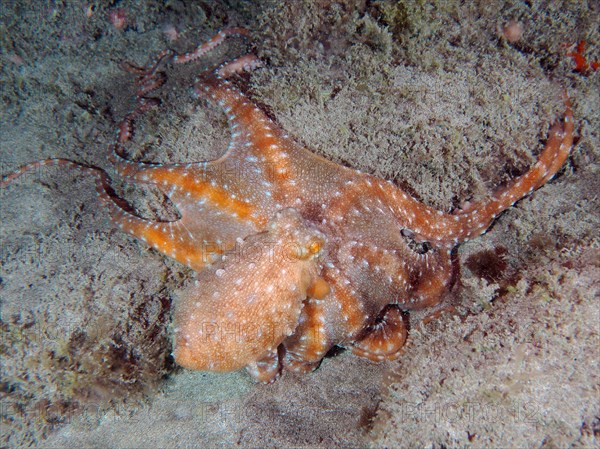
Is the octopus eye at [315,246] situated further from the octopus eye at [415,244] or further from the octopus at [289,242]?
the octopus eye at [415,244]

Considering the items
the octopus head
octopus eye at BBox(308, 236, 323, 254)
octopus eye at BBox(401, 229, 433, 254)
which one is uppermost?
octopus eye at BBox(401, 229, 433, 254)

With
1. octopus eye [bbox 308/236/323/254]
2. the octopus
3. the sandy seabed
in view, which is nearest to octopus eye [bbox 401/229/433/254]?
the octopus

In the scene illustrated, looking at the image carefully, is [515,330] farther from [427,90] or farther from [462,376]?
[427,90]

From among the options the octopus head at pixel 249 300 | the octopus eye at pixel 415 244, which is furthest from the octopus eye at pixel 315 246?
the octopus eye at pixel 415 244

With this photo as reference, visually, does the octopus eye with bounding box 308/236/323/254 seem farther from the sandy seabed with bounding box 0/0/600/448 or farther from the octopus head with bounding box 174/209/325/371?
the sandy seabed with bounding box 0/0/600/448

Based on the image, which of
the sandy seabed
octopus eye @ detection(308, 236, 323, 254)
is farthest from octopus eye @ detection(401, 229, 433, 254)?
octopus eye @ detection(308, 236, 323, 254)

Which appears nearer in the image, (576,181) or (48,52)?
(576,181)

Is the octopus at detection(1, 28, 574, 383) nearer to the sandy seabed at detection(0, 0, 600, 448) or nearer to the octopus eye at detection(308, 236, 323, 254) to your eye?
the octopus eye at detection(308, 236, 323, 254)

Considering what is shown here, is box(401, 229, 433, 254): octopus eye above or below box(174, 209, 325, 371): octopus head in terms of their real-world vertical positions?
above

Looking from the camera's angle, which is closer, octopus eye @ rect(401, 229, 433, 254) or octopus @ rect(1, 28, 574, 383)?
octopus @ rect(1, 28, 574, 383)

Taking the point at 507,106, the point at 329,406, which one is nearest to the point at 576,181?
the point at 507,106
